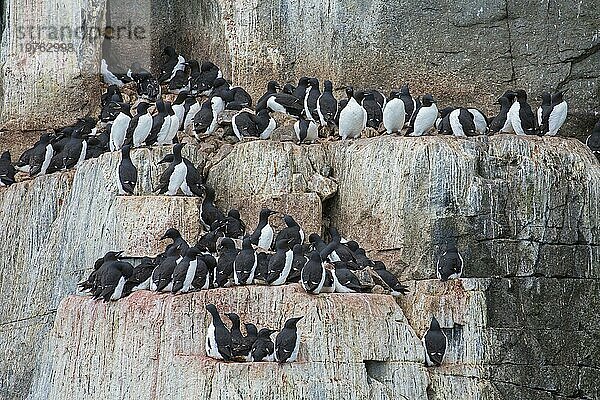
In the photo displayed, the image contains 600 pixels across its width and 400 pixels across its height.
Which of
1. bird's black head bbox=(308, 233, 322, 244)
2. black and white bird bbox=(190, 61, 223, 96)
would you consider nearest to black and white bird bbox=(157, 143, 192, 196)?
bird's black head bbox=(308, 233, 322, 244)

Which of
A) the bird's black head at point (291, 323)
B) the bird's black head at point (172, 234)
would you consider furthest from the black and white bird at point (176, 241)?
the bird's black head at point (291, 323)

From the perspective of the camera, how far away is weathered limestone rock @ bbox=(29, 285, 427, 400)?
1878 centimetres

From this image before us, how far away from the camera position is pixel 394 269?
22.0m

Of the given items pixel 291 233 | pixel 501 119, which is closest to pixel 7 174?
pixel 291 233

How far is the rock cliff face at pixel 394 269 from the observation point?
781 inches

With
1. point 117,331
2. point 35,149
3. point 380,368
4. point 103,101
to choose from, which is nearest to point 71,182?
point 35,149

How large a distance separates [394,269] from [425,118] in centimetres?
218

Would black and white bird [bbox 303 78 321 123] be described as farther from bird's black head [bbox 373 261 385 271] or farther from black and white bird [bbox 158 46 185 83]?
black and white bird [bbox 158 46 185 83]

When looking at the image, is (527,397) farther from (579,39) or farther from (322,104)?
(579,39)

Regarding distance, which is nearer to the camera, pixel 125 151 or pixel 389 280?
pixel 389 280

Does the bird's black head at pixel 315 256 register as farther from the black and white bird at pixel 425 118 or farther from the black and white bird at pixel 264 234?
the black and white bird at pixel 425 118

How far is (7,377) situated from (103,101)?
503 cm

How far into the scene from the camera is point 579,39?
26312 mm

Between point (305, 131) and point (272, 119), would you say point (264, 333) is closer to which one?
point (305, 131)
